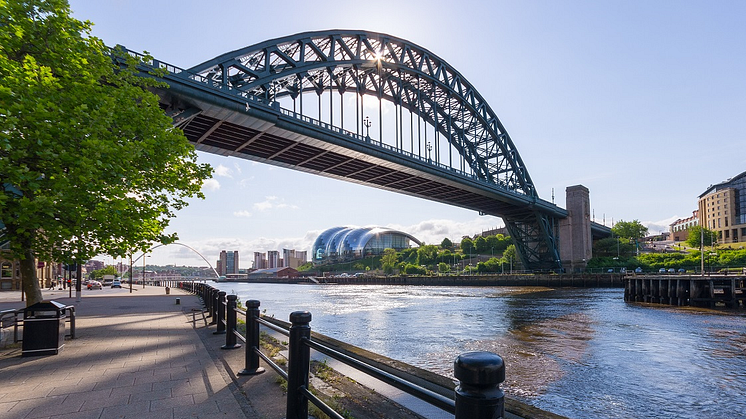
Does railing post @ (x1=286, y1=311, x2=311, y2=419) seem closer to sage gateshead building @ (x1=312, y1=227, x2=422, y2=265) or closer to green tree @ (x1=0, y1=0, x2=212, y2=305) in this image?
green tree @ (x1=0, y1=0, x2=212, y2=305)

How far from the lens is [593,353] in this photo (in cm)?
1524

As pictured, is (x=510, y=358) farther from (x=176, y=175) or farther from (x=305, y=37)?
(x=305, y=37)

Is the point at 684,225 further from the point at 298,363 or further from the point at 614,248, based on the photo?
the point at 298,363

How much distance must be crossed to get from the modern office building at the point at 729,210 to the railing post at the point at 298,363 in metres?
152

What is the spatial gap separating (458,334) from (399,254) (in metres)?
135

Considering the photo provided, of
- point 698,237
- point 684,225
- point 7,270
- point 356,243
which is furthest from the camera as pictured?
point 684,225

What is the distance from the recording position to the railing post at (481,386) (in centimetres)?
217

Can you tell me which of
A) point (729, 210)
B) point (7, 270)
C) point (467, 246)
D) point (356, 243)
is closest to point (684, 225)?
point (729, 210)

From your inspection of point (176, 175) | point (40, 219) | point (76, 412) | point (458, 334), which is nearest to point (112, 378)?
point (76, 412)

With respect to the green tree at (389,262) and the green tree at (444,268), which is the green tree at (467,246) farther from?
the green tree at (444,268)

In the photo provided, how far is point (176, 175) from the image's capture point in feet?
41.7

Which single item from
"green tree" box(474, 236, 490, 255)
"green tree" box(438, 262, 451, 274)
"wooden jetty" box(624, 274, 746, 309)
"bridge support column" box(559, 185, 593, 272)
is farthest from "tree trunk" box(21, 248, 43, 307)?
"green tree" box(474, 236, 490, 255)

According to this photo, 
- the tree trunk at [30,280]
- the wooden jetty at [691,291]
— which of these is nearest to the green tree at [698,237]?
the wooden jetty at [691,291]

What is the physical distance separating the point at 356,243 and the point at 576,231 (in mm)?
102133
